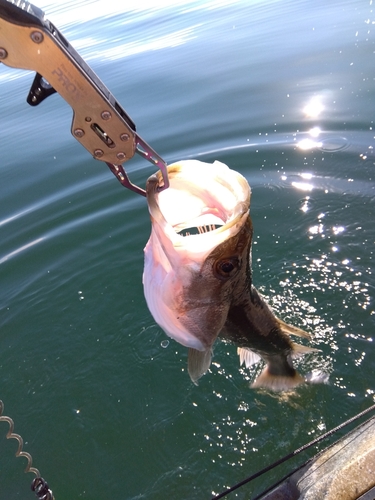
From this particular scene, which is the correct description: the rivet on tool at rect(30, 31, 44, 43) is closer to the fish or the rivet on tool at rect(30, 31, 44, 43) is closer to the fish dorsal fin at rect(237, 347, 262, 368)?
the fish

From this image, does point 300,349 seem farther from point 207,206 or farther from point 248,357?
point 207,206

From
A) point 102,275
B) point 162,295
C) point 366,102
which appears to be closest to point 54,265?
point 102,275

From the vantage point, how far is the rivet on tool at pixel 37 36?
6.22 ft

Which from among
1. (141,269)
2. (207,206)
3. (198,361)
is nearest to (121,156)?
(207,206)

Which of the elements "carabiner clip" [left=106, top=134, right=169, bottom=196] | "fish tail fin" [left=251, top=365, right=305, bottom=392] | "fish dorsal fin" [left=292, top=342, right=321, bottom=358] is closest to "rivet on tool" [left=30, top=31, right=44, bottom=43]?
"carabiner clip" [left=106, top=134, right=169, bottom=196]

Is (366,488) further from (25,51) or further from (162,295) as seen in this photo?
(25,51)

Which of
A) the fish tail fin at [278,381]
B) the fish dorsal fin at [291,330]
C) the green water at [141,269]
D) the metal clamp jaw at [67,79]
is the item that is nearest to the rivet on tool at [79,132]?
the metal clamp jaw at [67,79]

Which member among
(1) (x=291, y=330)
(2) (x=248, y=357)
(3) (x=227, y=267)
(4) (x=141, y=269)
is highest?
(3) (x=227, y=267)

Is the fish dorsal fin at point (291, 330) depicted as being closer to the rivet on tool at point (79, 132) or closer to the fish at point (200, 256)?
the fish at point (200, 256)

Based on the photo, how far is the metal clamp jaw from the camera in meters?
1.89

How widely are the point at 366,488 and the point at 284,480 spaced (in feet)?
1.79

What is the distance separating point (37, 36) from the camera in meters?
1.91

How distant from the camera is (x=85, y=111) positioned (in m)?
2.08

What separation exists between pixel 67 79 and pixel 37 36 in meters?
0.19
